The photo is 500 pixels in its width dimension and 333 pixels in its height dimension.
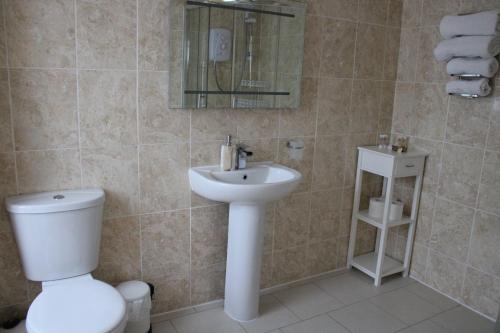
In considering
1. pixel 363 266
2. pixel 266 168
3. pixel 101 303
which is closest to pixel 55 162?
pixel 101 303

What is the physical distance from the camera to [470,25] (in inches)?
95.6

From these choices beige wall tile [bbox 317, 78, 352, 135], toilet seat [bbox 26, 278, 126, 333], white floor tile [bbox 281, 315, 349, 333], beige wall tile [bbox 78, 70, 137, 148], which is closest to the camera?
toilet seat [bbox 26, 278, 126, 333]

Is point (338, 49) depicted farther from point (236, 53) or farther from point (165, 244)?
point (165, 244)

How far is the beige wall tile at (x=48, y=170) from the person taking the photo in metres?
1.91

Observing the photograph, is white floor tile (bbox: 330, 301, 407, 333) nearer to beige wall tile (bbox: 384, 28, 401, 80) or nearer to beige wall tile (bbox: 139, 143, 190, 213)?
beige wall tile (bbox: 139, 143, 190, 213)

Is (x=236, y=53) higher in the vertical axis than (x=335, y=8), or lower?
lower

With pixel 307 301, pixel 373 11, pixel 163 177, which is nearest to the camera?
pixel 163 177

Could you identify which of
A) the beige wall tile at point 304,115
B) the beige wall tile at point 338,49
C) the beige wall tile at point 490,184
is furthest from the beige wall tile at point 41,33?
the beige wall tile at point 490,184

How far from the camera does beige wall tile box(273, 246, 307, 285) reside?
2.79m

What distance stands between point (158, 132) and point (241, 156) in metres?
0.47

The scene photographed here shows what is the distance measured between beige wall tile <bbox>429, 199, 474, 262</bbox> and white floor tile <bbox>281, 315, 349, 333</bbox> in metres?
0.94

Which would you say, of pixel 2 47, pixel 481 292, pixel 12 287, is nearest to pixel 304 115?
pixel 481 292

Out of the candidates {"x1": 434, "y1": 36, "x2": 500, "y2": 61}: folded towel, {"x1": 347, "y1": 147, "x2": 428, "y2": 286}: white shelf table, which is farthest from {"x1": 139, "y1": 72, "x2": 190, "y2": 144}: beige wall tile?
{"x1": 434, "y1": 36, "x2": 500, "y2": 61}: folded towel

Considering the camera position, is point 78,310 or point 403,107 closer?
point 78,310
